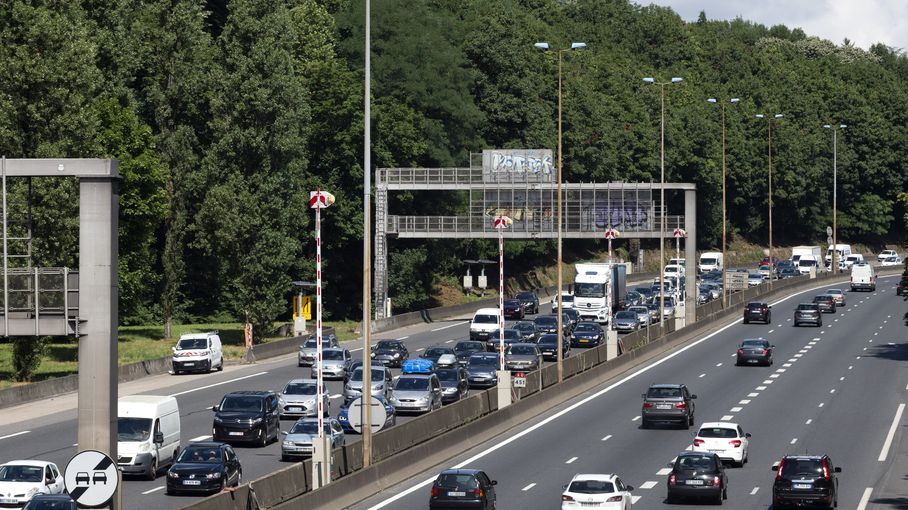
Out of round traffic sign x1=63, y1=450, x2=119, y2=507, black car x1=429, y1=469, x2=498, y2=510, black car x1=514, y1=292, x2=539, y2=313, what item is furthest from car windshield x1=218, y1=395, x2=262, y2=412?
black car x1=514, y1=292, x2=539, y2=313

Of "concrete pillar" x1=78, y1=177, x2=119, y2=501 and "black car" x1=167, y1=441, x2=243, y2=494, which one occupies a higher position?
"concrete pillar" x1=78, y1=177, x2=119, y2=501

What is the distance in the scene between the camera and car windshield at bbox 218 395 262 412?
48.8 metres

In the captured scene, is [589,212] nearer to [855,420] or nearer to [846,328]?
[846,328]

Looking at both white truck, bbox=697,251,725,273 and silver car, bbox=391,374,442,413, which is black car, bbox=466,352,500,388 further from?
white truck, bbox=697,251,725,273

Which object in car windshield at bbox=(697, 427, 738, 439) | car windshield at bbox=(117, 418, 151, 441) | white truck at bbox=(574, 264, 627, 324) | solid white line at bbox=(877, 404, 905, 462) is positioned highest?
white truck at bbox=(574, 264, 627, 324)

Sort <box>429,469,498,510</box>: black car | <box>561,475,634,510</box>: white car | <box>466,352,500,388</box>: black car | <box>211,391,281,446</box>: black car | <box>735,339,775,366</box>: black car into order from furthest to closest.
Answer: <box>735,339,775,366</box>: black car → <box>466,352,500,388</box>: black car → <box>211,391,281,446</box>: black car → <box>429,469,498,510</box>: black car → <box>561,475,634,510</box>: white car

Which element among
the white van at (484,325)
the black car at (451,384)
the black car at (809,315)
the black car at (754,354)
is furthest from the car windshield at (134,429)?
the black car at (809,315)

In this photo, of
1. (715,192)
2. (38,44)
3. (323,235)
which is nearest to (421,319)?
(323,235)

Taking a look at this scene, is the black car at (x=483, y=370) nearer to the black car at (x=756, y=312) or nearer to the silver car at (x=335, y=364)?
the silver car at (x=335, y=364)

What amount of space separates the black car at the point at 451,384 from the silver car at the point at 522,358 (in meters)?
6.13

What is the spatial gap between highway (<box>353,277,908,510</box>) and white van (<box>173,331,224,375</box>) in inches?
754

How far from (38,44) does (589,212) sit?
44759 millimetres

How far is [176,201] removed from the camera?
94.8m

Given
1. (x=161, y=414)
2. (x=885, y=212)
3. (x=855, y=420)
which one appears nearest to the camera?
(x=161, y=414)
